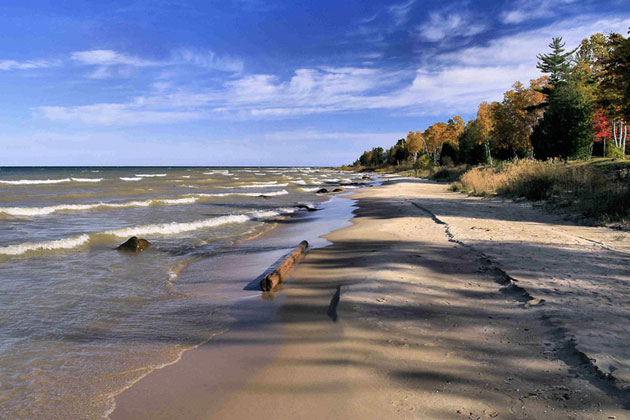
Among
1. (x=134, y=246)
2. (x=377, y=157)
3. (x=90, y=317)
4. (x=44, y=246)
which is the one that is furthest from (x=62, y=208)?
(x=377, y=157)

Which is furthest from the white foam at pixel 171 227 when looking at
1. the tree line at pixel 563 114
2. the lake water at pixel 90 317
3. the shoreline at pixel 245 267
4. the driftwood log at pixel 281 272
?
the tree line at pixel 563 114

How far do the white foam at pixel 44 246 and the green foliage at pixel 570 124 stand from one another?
1348 inches

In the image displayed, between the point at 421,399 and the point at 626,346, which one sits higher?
the point at 626,346

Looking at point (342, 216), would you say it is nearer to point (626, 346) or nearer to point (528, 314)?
point (528, 314)

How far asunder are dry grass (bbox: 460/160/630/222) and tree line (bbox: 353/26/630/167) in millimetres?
4871

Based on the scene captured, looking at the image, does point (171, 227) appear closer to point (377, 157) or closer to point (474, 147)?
point (474, 147)

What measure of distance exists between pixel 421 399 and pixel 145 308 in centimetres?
426

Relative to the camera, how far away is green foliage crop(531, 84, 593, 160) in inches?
1242

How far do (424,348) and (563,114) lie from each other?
37.0m

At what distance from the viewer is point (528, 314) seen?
3.97 metres

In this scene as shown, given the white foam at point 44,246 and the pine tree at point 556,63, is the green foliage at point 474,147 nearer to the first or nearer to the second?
the pine tree at point 556,63

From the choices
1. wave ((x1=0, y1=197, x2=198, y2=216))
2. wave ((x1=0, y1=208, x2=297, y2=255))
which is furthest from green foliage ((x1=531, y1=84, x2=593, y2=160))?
wave ((x1=0, y1=197, x2=198, y2=216))

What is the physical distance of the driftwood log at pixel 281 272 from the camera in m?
5.95

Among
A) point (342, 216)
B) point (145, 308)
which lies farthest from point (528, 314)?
point (342, 216)
